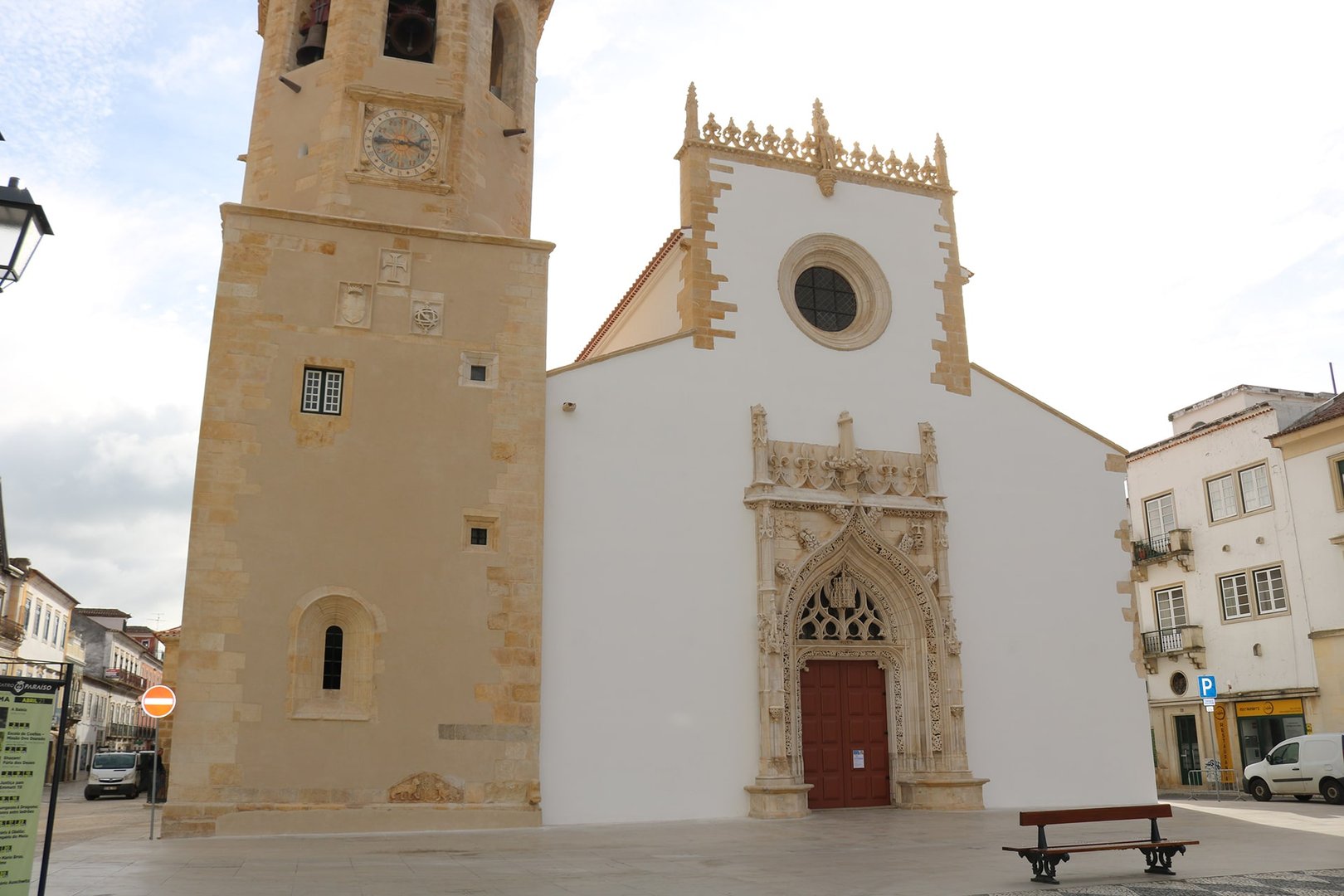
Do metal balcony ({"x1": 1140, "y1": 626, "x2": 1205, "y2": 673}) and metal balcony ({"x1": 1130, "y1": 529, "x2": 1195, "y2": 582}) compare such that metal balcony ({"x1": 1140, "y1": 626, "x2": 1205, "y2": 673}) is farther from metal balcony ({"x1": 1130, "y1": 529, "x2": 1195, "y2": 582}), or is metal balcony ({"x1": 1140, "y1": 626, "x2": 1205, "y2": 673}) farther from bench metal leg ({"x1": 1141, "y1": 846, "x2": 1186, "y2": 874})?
bench metal leg ({"x1": 1141, "y1": 846, "x2": 1186, "y2": 874})

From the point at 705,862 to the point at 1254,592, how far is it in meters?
21.8

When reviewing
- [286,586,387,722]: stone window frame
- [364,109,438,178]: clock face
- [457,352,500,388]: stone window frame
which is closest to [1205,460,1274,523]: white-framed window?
[457,352,500,388]: stone window frame

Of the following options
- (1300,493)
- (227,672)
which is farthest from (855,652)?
(1300,493)

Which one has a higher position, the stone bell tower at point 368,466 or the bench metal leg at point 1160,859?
the stone bell tower at point 368,466

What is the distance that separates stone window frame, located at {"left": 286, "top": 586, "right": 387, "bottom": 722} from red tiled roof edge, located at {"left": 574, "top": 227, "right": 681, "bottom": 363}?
4.89m

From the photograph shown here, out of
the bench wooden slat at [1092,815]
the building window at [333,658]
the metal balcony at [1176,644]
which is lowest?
the bench wooden slat at [1092,815]

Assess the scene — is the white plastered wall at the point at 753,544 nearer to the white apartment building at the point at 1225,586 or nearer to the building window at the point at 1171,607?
the white apartment building at the point at 1225,586

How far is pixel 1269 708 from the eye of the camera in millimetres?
25250

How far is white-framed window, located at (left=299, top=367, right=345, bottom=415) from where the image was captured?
43.9ft

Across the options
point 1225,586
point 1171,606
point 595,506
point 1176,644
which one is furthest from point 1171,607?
point 595,506

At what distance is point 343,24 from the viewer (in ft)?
49.4

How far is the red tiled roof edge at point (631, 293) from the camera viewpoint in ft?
55.6

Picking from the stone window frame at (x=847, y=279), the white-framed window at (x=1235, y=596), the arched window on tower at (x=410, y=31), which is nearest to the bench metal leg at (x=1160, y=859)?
the stone window frame at (x=847, y=279)

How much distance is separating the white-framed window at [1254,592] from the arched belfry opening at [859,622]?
46.9ft
